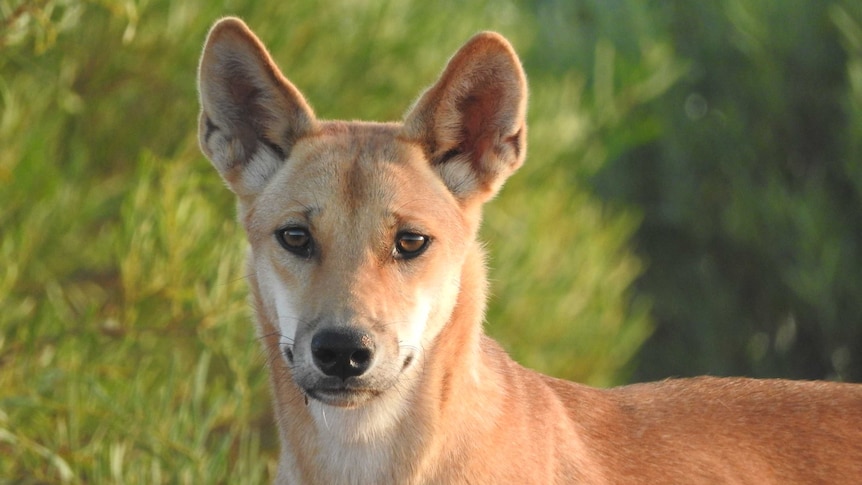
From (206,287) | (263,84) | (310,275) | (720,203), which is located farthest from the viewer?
(720,203)

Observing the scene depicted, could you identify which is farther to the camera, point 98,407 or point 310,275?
point 98,407

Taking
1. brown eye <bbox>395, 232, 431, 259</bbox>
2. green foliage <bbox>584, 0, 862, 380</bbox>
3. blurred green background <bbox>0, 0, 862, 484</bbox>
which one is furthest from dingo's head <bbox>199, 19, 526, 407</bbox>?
green foliage <bbox>584, 0, 862, 380</bbox>

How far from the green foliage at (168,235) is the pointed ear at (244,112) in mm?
677

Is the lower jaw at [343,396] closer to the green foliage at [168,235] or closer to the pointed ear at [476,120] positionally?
the green foliage at [168,235]

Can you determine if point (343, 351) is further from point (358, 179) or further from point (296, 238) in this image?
point (358, 179)

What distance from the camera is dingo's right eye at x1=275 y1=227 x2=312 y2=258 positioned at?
16.1 feet

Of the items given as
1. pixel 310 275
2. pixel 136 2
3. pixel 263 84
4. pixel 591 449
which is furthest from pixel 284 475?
pixel 136 2

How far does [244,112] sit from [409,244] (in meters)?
0.97

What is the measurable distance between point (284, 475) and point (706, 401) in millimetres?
1566

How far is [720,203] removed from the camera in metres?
15.5

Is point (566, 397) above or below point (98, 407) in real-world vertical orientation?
above

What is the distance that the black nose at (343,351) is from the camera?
14.8 feet

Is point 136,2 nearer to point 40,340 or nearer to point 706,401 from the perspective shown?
point 40,340

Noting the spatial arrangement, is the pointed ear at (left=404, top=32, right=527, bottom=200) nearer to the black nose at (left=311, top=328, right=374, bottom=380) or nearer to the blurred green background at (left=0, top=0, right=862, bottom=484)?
the blurred green background at (left=0, top=0, right=862, bottom=484)
